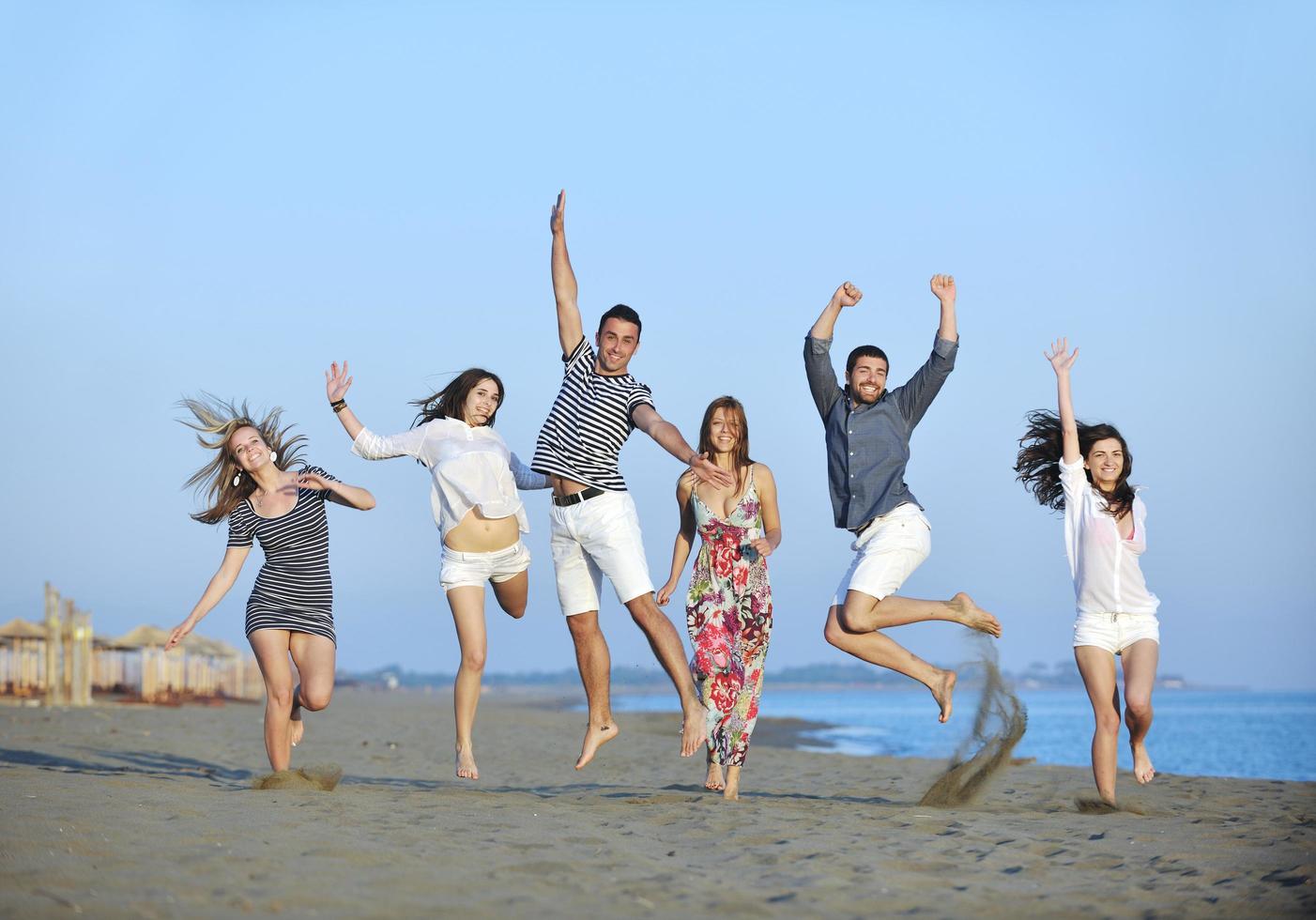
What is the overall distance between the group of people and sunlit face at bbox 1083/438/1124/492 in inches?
0.4

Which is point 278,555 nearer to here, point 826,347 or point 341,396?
point 341,396

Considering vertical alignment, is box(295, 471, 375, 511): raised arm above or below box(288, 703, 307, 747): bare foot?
above

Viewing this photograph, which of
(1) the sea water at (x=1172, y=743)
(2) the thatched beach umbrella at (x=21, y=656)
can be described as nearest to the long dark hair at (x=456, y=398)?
(1) the sea water at (x=1172, y=743)

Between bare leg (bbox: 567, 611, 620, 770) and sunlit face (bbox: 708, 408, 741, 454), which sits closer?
sunlit face (bbox: 708, 408, 741, 454)

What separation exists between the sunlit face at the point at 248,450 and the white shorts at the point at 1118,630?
16.6ft

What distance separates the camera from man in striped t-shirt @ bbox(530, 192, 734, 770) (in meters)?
7.50

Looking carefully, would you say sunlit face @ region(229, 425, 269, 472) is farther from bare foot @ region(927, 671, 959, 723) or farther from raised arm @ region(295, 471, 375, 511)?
bare foot @ region(927, 671, 959, 723)

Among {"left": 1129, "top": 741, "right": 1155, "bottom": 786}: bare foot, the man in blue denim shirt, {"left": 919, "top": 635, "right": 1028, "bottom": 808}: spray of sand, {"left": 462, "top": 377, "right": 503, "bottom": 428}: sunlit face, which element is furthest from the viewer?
{"left": 462, "top": 377, "right": 503, "bottom": 428}: sunlit face

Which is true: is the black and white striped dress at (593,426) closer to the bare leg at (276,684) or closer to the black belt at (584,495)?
the black belt at (584,495)

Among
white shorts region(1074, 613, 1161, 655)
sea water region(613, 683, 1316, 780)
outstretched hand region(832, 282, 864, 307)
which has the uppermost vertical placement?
outstretched hand region(832, 282, 864, 307)

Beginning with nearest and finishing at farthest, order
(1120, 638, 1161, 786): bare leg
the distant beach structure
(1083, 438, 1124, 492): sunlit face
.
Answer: (1120, 638, 1161, 786): bare leg, (1083, 438, 1124, 492): sunlit face, the distant beach structure

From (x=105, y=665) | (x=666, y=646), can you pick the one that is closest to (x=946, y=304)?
(x=666, y=646)

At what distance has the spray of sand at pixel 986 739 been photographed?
304 inches

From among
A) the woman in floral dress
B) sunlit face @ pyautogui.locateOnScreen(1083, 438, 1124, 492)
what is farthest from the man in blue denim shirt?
sunlit face @ pyautogui.locateOnScreen(1083, 438, 1124, 492)
